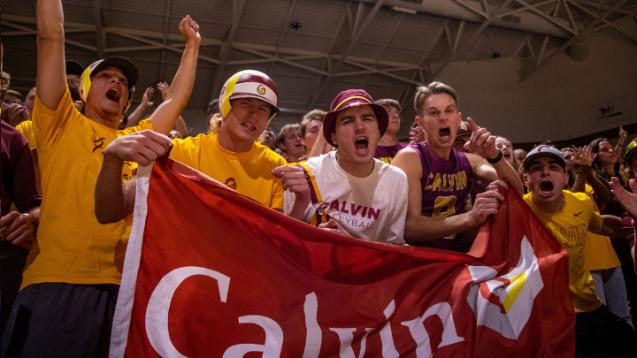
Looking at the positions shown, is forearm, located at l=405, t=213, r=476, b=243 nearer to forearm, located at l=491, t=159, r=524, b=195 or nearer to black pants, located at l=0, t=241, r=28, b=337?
forearm, located at l=491, t=159, r=524, b=195

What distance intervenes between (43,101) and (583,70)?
17.2 meters

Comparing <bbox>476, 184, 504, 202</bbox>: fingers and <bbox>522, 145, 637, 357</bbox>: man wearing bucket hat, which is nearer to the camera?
<bbox>476, 184, 504, 202</bbox>: fingers

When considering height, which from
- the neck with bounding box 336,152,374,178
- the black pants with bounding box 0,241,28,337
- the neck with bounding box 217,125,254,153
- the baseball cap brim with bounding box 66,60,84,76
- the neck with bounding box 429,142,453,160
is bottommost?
the black pants with bounding box 0,241,28,337

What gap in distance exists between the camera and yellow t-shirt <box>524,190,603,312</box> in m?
3.10

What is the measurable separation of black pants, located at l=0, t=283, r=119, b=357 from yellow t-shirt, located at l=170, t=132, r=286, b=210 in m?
0.89

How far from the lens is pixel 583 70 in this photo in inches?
601

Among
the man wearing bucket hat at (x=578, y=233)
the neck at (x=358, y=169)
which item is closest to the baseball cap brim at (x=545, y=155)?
the man wearing bucket hat at (x=578, y=233)

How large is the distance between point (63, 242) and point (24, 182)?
0.35 metres

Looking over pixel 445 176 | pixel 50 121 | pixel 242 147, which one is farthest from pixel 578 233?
pixel 50 121

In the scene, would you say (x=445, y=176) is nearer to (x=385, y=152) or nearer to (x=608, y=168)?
(x=385, y=152)

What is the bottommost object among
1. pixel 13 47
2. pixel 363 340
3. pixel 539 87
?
pixel 363 340

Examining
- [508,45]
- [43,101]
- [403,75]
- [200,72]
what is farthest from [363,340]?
[508,45]

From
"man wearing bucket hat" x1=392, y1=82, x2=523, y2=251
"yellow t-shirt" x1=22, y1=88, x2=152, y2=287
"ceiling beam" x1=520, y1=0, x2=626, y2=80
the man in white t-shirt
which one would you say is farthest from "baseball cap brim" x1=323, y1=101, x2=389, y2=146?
"ceiling beam" x1=520, y1=0, x2=626, y2=80

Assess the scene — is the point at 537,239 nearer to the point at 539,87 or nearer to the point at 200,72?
the point at 200,72
